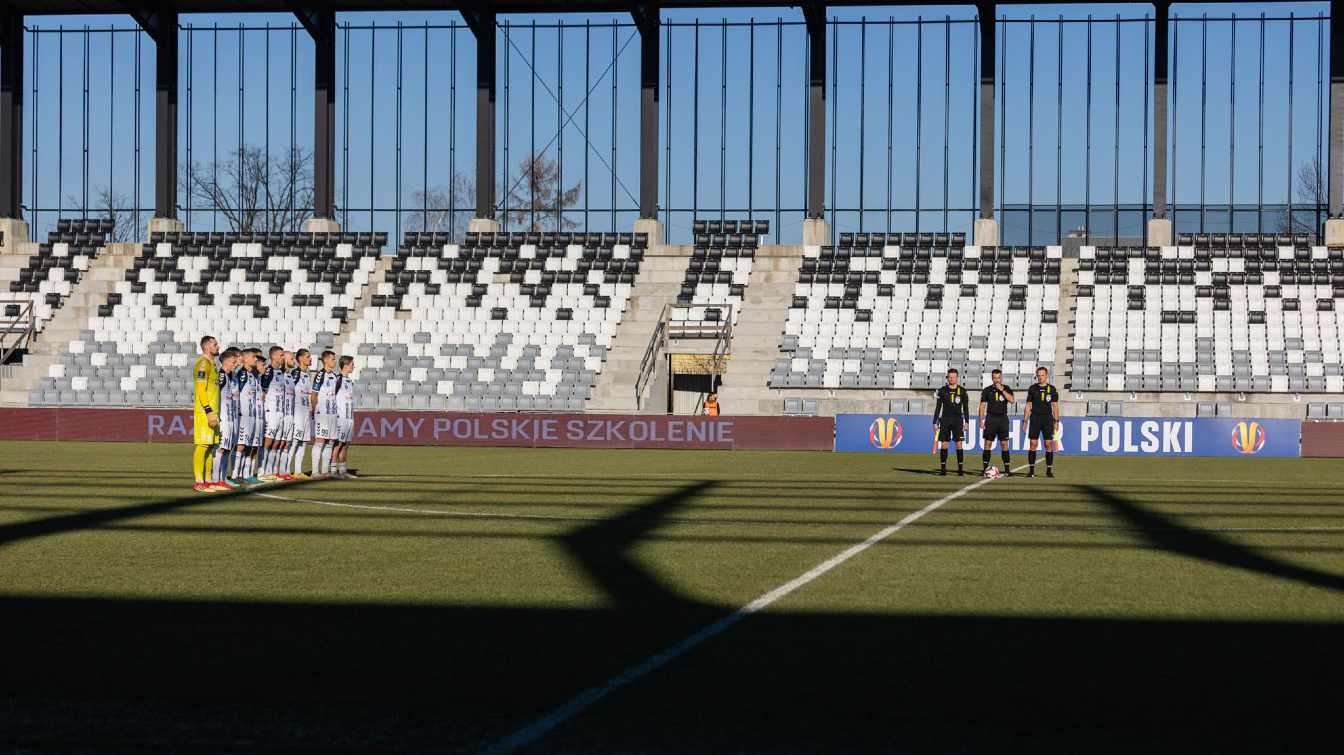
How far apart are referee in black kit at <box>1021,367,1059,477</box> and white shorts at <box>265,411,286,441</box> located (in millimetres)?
11780

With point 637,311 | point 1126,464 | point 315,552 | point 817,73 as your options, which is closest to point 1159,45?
point 817,73

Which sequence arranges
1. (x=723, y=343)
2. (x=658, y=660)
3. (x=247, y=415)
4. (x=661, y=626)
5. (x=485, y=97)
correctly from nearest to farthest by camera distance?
(x=658, y=660) < (x=661, y=626) < (x=247, y=415) < (x=723, y=343) < (x=485, y=97)

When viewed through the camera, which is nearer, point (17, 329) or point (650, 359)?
point (650, 359)

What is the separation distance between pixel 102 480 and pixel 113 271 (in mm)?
31322

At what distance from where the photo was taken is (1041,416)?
25.3 metres

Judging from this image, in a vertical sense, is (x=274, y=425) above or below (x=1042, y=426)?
above

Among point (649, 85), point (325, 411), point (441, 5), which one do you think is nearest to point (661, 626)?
point (325, 411)

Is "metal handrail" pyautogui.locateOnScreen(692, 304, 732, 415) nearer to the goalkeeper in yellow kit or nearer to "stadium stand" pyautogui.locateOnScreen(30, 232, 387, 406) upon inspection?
"stadium stand" pyautogui.locateOnScreen(30, 232, 387, 406)

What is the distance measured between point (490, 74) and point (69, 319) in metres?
15.1

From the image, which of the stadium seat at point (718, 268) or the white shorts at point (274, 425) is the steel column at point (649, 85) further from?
the white shorts at point (274, 425)

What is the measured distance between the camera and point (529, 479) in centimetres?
2223

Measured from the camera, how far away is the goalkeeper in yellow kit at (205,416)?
728 inches

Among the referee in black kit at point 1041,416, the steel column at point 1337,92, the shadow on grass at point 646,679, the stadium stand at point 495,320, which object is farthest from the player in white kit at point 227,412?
the steel column at point 1337,92

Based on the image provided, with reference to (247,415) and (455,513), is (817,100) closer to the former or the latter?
(247,415)
